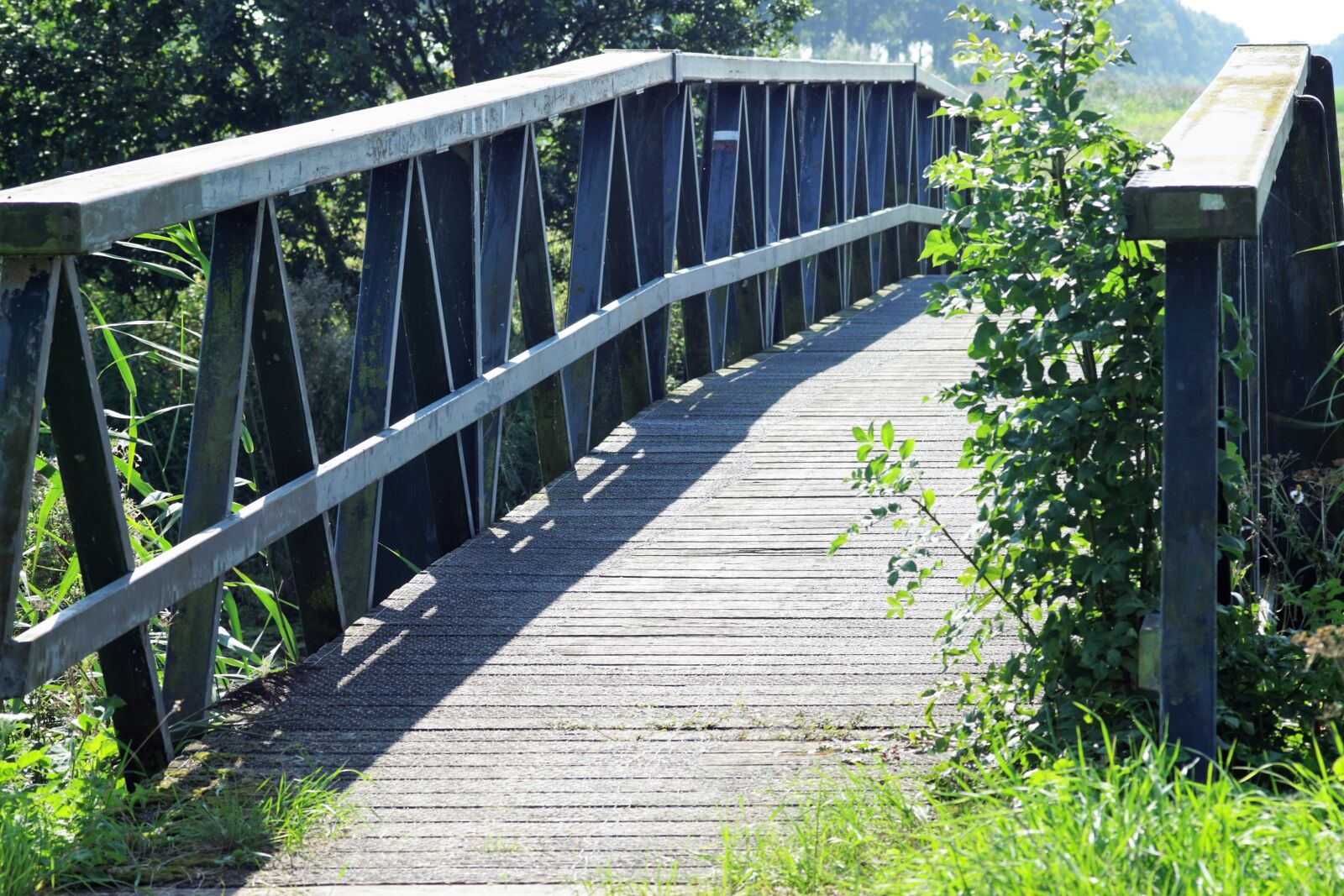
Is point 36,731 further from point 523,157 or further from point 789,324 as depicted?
point 789,324

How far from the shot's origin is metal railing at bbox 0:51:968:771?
2572mm

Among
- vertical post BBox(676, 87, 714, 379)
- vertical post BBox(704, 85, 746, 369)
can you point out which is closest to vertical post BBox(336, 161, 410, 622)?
vertical post BBox(676, 87, 714, 379)

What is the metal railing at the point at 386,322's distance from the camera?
2572 mm

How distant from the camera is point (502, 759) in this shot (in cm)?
304

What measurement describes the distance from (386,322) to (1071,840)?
245cm

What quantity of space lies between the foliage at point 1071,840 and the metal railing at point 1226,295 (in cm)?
23

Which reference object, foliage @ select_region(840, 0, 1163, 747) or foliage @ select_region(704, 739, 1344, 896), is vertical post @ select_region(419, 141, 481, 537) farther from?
foliage @ select_region(704, 739, 1344, 896)

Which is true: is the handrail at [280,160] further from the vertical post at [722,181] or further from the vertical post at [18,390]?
the vertical post at [722,181]

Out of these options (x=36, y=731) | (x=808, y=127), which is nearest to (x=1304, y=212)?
(x=36, y=731)

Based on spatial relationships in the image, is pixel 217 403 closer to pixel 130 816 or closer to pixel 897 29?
pixel 130 816

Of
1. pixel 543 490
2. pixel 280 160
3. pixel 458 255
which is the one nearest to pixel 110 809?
pixel 280 160

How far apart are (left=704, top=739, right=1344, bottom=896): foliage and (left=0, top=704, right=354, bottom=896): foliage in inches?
29.1

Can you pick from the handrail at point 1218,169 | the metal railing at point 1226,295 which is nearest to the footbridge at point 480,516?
the metal railing at point 1226,295

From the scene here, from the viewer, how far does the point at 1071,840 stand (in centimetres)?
197
